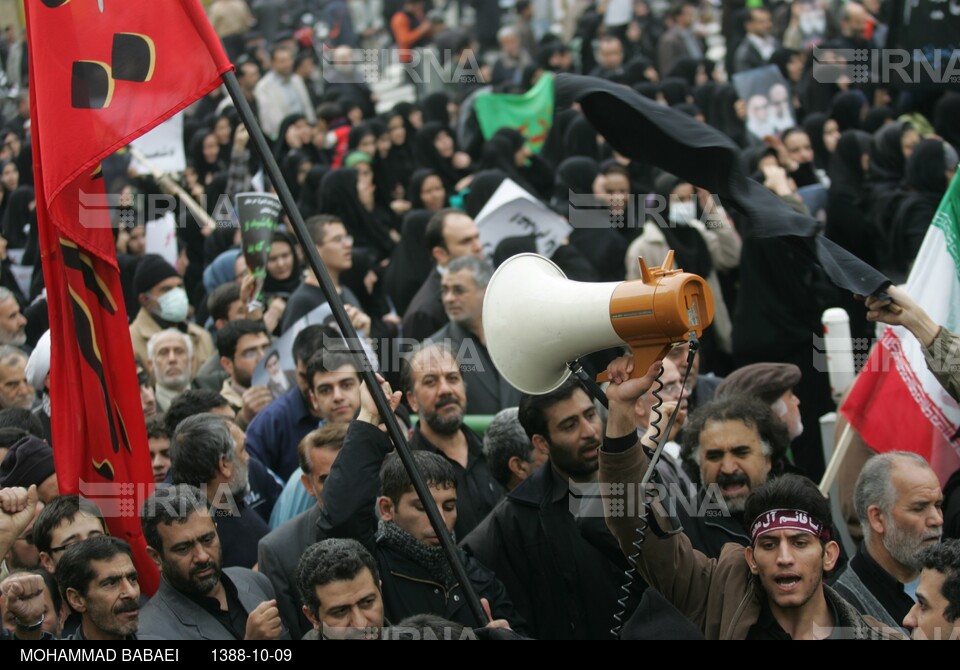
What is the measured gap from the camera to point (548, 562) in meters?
5.43

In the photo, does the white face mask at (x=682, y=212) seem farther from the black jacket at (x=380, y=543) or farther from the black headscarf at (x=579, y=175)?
the black jacket at (x=380, y=543)

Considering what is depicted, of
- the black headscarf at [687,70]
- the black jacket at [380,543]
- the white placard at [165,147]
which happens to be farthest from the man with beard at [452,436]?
the black headscarf at [687,70]

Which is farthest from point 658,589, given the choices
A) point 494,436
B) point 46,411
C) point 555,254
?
point 555,254

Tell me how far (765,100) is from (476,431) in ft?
24.8

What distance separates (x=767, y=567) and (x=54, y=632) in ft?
8.04

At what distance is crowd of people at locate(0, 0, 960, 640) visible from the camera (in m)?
4.57

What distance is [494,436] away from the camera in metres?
6.24

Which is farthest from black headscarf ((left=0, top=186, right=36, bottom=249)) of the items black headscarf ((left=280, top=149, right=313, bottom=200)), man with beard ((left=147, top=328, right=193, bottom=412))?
man with beard ((left=147, top=328, right=193, bottom=412))

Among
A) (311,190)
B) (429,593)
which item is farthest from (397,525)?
(311,190)

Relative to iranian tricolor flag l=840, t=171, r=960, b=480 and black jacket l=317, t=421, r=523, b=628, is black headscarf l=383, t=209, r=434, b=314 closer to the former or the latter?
iranian tricolor flag l=840, t=171, r=960, b=480

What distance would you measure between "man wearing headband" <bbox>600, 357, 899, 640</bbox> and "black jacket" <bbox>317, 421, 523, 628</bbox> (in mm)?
774

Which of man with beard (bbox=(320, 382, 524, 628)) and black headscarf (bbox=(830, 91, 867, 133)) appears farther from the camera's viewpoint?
black headscarf (bbox=(830, 91, 867, 133))

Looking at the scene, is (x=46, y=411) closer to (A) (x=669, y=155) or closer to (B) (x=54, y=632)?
(B) (x=54, y=632)

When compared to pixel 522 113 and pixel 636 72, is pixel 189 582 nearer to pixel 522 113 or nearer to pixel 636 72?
pixel 522 113
